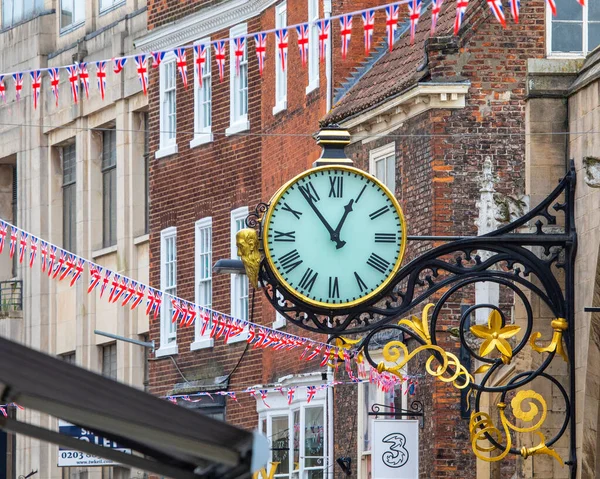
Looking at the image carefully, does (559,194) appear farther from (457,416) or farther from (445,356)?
(457,416)

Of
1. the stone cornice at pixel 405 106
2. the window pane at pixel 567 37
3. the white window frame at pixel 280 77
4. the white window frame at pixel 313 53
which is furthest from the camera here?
the white window frame at pixel 280 77

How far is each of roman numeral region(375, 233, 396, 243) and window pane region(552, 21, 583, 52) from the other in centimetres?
1330

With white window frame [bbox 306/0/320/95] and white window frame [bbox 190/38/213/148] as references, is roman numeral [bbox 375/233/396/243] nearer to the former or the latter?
white window frame [bbox 306/0/320/95]

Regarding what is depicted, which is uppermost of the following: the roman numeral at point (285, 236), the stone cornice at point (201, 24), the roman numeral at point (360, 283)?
the stone cornice at point (201, 24)

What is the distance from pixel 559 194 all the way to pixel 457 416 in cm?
1284

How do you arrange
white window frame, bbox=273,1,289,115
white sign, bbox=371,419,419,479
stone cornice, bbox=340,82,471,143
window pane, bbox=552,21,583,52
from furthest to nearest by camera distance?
1. white window frame, bbox=273,1,289,115
2. stone cornice, bbox=340,82,471,143
3. window pane, bbox=552,21,583,52
4. white sign, bbox=371,419,419,479

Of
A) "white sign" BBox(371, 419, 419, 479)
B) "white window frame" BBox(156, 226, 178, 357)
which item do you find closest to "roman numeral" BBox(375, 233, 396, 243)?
"white sign" BBox(371, 419, 419, 479)

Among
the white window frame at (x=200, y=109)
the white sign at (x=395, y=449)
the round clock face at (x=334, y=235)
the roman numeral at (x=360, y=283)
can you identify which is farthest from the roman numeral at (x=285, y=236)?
the white window frame at (x=200, y=109)

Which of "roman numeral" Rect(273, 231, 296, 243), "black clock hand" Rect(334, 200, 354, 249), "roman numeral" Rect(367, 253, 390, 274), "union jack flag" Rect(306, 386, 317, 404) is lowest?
"roman numeral" Rect(367, 253, 390, 274)

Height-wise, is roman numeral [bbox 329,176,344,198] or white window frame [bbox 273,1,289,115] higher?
white window frame [bbox 273,1,289,115]

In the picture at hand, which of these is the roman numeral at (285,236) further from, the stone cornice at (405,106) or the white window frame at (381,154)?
the white window frame at (381,154)

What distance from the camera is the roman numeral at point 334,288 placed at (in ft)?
37.2

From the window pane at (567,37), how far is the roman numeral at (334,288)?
13552 millimetres

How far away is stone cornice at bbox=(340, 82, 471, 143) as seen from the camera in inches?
979
